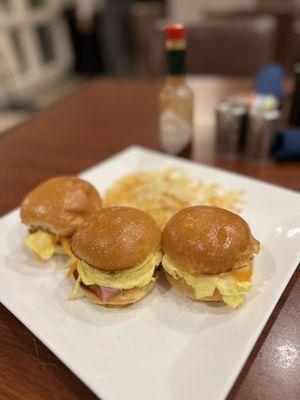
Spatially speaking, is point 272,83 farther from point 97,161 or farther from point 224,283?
point 224,283

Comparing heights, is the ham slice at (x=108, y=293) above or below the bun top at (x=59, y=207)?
below

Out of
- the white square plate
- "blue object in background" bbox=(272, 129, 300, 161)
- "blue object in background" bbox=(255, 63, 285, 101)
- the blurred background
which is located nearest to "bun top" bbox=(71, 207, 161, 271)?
the white square plate

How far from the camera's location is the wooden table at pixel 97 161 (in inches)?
23.2

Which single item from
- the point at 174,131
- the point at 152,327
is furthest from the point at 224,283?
the point at 174,131

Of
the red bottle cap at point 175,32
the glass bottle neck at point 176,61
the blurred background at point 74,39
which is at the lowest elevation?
the blurred background at point 74,39

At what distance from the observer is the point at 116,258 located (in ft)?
2.29

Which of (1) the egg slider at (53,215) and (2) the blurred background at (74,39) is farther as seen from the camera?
(2) the blurred background at (74,39)

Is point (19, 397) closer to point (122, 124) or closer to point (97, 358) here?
point (97, 358)

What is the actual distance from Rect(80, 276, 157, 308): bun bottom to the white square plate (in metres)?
0.02

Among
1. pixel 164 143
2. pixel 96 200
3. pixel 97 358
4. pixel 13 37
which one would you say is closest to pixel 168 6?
pixel 13 37

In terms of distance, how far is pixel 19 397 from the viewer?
573 millimetres

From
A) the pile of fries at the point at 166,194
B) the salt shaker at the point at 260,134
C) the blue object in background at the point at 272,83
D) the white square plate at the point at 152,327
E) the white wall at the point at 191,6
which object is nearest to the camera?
the white square plate at the point at 152,327

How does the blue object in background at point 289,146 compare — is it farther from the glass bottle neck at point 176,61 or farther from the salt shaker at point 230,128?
the glass bottle neck at point 176,61

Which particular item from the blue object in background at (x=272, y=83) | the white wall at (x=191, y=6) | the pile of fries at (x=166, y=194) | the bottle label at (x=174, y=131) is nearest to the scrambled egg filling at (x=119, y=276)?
the pile of fries at (x=166, y=194)
